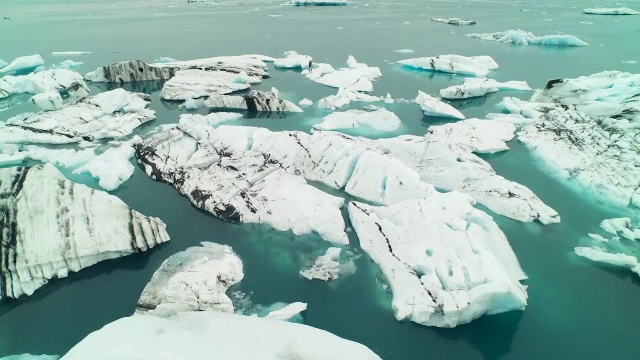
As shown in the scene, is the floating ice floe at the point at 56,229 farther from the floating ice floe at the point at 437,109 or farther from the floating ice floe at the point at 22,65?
the floating ice floe at the point at 22,65

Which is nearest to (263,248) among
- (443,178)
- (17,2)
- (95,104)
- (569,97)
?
(443,178)

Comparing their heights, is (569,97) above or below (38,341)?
above

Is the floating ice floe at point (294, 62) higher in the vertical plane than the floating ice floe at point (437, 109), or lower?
higher

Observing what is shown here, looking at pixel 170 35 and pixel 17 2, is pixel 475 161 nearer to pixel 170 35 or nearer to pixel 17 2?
pixel 170 35

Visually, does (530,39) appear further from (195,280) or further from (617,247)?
(195,280)

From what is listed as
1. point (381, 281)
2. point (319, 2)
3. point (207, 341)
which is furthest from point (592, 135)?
point (319, 2)

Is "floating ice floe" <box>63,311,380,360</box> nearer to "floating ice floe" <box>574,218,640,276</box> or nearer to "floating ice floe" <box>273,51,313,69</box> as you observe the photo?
"floating ice floe" <box>574,218,640,276</box>

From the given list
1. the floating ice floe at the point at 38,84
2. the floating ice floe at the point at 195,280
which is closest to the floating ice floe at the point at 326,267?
the floating ice floe at the point at 195,280
